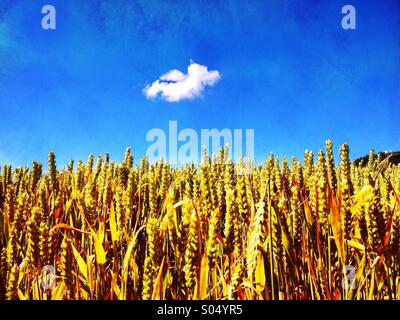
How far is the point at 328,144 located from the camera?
1678 millimetres

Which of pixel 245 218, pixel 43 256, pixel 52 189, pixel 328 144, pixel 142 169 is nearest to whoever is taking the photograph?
pixel 43 256

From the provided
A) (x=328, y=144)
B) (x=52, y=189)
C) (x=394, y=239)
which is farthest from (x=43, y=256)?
(x=328, y=144)

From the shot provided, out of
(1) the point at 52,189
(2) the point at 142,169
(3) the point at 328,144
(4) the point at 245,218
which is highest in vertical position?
(2) the point at 142,169

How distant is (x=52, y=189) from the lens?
77.5 inches

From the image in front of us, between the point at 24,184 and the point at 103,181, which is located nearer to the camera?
the point at 103,181
